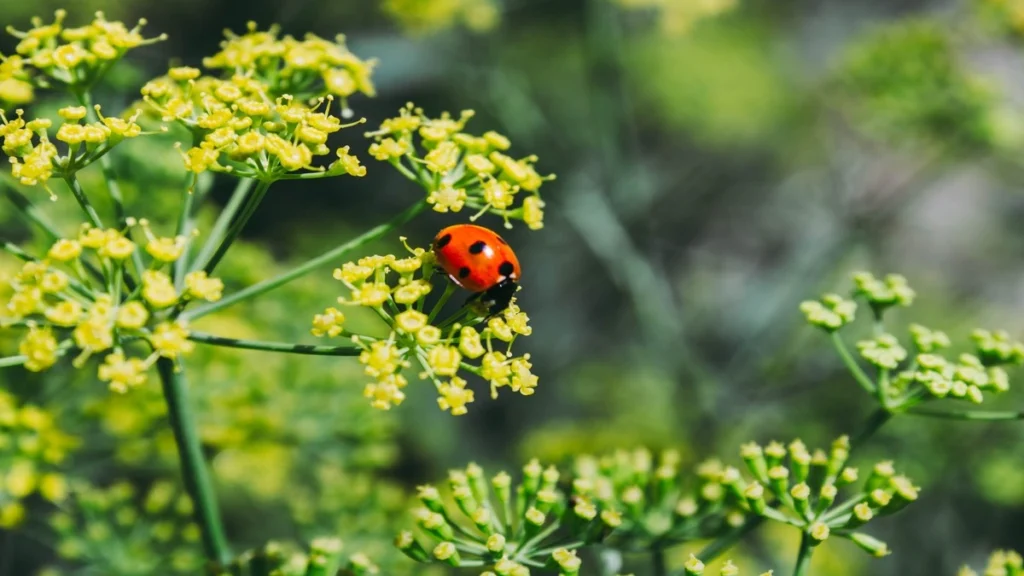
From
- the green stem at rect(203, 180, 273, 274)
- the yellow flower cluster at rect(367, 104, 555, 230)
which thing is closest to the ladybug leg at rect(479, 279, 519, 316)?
the yellow flower cluster at rect(367, 104, 555, 230)

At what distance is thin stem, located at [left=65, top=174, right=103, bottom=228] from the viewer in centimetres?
147

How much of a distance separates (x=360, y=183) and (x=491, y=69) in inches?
119

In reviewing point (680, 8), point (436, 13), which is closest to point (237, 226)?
point (436, 13)

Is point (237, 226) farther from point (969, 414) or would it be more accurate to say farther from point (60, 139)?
point (969, 414)

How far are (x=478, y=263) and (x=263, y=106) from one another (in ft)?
1.63

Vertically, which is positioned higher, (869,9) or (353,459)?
(869,9)

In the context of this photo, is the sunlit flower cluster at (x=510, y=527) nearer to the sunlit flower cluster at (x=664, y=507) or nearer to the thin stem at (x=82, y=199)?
the sunlit flower cluster at (x=664, y=507)

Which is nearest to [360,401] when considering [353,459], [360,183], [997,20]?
[353,459]

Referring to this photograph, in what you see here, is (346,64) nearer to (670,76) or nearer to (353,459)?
(353,459)

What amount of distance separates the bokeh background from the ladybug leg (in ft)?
3.55

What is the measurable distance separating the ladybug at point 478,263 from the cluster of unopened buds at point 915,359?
0.72 metres

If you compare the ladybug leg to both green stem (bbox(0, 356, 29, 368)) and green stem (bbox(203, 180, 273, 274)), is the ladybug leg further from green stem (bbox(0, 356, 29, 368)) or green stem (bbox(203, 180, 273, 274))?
green stem (bbox(0, 356, 29, 368))

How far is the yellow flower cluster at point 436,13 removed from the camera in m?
3.39

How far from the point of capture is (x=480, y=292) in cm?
173
